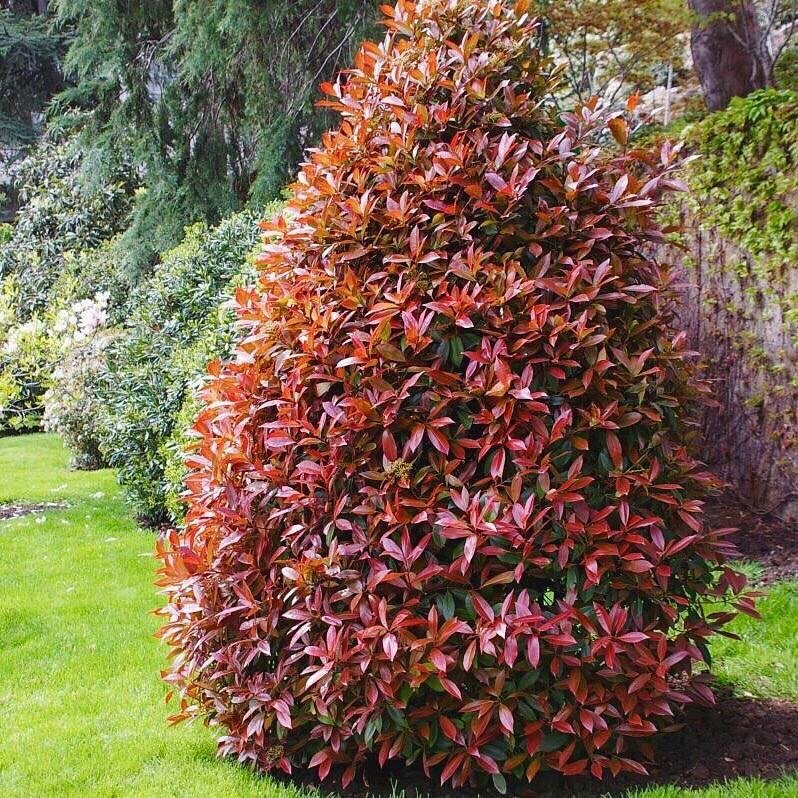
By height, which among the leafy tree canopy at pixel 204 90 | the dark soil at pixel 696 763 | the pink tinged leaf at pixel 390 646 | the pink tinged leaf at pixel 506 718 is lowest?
the dark soil at pixel 696 763

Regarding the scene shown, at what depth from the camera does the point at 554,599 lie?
2779 mm

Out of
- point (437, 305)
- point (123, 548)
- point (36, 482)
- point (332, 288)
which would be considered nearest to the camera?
point (437, 305)

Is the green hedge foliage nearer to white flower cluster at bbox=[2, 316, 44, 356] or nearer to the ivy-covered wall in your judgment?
white flower cluster at bbox=[2, 316, 44, 356]

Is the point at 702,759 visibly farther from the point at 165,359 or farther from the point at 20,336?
the point at 20,336

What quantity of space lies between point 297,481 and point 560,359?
3.05ft

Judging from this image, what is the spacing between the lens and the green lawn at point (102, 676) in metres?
3.10

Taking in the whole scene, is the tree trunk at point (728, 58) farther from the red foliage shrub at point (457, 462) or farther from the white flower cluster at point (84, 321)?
the white flower cluster at point (84, 321)

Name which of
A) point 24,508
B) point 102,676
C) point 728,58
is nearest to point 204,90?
point 24,508

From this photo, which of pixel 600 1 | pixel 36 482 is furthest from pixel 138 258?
pixel 600 1

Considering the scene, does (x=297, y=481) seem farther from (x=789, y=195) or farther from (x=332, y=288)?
(x=789, y=195)

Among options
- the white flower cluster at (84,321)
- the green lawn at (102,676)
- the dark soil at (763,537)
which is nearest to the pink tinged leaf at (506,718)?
the green lawn at (102,676)

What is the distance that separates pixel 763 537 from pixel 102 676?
169 inches

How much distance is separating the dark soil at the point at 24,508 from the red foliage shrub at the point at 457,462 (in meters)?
5.96

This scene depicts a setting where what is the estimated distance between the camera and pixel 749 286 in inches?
237
